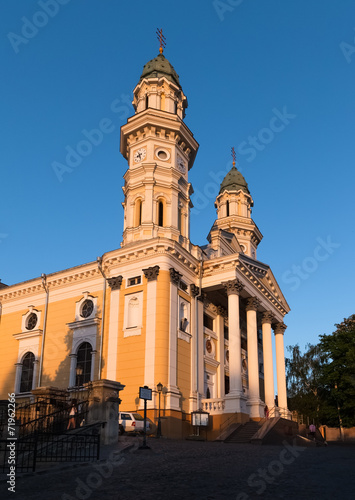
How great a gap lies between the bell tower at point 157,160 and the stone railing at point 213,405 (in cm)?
960

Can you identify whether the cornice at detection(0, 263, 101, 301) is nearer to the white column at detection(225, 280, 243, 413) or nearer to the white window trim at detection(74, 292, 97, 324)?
the white window trim at detection(74, 292, 97, 324)

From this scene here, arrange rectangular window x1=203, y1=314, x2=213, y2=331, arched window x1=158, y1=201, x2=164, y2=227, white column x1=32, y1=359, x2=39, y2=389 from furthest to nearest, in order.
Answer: rectangular window x1=203, y1=314, x2=213, y2=331, arched window x1=158, y1=201, x2=164, y2=227, white column x1=32, y1=359, x2=39, y2=389

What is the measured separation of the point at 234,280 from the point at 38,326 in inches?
535

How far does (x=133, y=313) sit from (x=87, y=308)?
13.6 ft

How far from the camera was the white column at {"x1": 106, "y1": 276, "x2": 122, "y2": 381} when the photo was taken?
27688mm

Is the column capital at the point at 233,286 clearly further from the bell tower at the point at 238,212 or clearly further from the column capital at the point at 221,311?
the bell tower at the point at 238,212

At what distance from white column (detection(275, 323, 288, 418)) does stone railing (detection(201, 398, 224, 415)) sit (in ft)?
23.3

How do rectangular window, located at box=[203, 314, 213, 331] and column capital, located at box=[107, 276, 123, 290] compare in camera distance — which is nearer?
column capital, located at box=[107, 276, 123, 290]

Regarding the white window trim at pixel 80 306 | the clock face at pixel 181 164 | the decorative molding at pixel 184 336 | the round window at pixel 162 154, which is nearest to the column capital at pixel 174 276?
the decorative molding at pixel 184 336

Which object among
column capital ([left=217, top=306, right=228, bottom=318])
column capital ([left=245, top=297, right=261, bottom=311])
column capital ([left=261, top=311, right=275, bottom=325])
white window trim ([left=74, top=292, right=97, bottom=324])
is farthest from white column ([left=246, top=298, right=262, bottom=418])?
white window trim ([left=74, top=292, right=97, bottom=324])

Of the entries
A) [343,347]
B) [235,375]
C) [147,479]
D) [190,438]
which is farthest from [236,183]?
[147,479]

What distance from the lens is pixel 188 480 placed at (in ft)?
31.8

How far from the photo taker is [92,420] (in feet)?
52.7

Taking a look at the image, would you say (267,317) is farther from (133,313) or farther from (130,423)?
(130,423)
